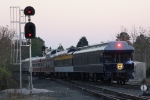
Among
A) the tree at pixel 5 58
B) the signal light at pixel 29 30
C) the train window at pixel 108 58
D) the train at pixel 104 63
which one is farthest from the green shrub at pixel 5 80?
the signal light at pixel 29 30

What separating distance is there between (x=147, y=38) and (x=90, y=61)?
58.2ft

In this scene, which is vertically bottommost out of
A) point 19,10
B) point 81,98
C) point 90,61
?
point 81,98

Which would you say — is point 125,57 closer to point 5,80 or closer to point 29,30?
point 5,80

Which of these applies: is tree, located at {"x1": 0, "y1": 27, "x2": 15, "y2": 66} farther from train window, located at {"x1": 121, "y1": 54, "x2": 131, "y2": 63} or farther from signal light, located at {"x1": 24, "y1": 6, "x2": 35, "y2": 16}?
signal light, located at {"x1": 24, "y1": 6, "x2": 35, "y2": 16}

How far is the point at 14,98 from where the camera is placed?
18906 mm

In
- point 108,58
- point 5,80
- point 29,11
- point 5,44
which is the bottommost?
point 5,80

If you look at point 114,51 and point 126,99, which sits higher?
point 114,51

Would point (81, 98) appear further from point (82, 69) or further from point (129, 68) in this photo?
point (82, 69)

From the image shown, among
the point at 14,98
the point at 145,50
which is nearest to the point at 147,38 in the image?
the point at 145,50

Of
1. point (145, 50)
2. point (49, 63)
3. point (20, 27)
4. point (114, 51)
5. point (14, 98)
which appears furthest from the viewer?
point (49, 63)

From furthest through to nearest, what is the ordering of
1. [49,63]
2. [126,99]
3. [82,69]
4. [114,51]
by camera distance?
[49,63], [82,69], [114,51], [126,99]

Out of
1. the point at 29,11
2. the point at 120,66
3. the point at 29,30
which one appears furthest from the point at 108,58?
the point at 29,11

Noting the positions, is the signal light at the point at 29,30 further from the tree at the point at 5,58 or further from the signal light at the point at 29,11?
the tree at the point at 5,58

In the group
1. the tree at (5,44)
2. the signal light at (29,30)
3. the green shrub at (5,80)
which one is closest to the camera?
the signal light at (29,30)
